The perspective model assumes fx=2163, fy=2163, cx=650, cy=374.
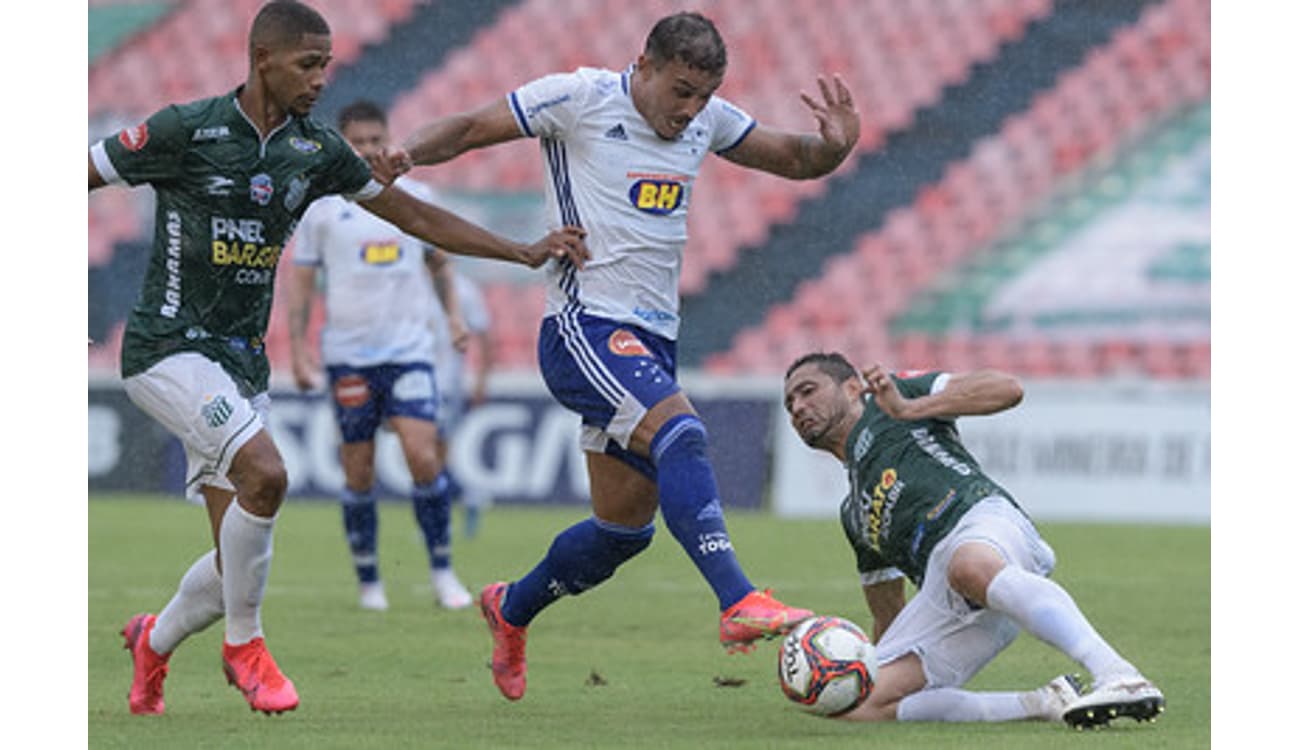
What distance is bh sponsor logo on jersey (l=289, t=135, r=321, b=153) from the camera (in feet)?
20.7

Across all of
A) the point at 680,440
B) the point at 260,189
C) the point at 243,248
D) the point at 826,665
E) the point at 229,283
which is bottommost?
the point at 826,665

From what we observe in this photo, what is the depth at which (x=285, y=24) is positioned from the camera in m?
6.11

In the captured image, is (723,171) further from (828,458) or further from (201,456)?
(201,456)

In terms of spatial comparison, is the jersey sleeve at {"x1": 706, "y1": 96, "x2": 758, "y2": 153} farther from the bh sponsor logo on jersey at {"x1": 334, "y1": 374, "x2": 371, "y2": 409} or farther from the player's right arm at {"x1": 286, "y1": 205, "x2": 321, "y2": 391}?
the player's right arm at {"x1": 286, "y1": 205, "x2": 321, "y2": 391}

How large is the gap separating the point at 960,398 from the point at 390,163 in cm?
183

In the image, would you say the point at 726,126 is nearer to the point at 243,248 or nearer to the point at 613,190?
the point at 613,190

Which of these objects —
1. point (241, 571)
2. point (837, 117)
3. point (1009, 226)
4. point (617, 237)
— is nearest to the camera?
point (241, 571)

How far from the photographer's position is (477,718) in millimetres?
6391

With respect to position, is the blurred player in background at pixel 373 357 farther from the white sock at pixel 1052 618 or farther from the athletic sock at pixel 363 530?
the white sock at pixel 1052 618

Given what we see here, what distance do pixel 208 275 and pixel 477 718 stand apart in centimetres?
152

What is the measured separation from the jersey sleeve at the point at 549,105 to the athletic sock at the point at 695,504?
1097 millimetres

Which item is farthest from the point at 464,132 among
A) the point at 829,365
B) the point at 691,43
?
the point at 829,365

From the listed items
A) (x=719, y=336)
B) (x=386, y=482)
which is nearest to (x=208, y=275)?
(x=386, y=482)

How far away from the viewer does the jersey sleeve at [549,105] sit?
22.4ft
